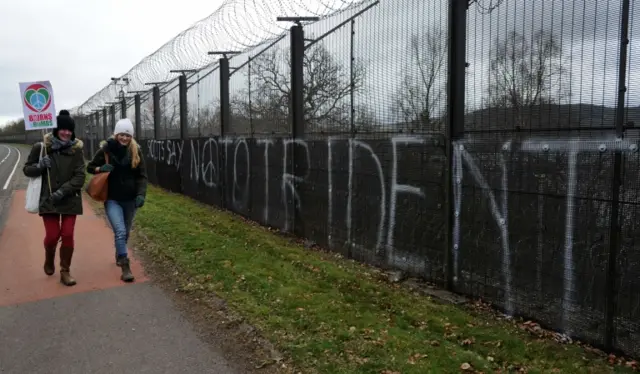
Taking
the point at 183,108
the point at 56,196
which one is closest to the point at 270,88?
the point at 56,196

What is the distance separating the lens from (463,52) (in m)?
4.95

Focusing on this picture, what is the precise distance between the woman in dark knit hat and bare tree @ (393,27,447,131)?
3.69m

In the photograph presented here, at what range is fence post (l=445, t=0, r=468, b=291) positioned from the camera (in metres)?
4.95

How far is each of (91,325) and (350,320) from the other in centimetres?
226

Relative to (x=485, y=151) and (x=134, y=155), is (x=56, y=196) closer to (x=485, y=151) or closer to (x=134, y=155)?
(x=134, y=155)

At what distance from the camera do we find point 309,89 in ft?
26.0

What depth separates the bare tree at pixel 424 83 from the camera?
519 cm

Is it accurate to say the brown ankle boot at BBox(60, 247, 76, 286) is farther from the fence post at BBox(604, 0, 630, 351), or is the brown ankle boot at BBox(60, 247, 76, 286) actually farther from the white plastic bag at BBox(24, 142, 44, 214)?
the fence post at BBox(604, 0, 630, 351)

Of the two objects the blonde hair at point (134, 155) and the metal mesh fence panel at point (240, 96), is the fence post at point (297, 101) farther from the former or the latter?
the blonde hair at point (134, 155)

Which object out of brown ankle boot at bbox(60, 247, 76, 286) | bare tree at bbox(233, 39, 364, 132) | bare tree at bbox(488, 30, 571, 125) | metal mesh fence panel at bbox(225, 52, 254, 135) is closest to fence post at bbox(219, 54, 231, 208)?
metal mesh fence panel at bbox(225, 52, 254, 135)

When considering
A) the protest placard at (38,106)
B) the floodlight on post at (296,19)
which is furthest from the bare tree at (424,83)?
the protest placard at (38,106)

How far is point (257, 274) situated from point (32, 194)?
8.56 feet

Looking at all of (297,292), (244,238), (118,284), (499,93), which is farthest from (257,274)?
(499,93)

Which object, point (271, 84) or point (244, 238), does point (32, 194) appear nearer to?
point (244, 238)
